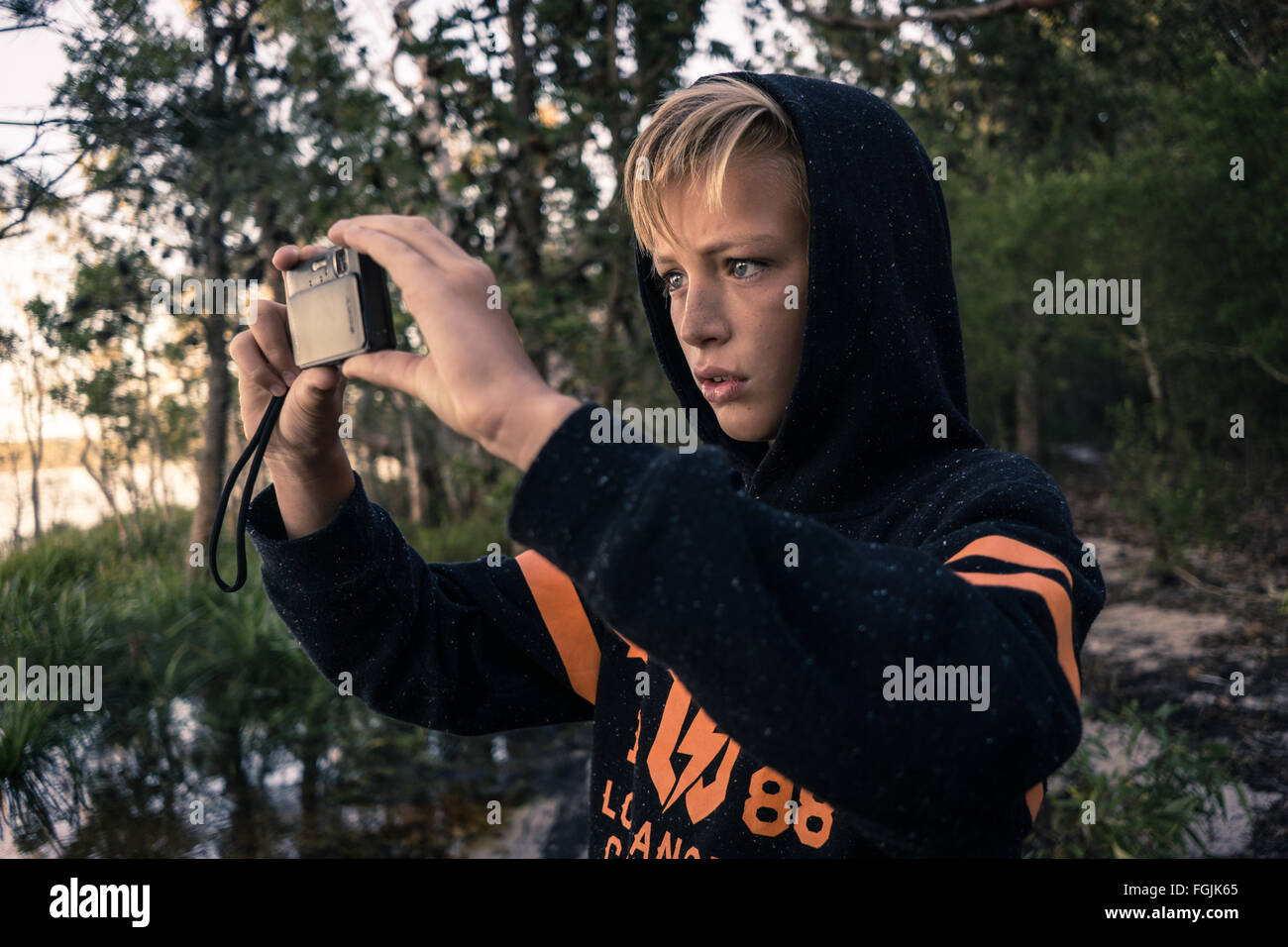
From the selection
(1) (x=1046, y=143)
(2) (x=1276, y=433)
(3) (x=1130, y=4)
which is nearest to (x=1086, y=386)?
(1) (x=1046, y=143)

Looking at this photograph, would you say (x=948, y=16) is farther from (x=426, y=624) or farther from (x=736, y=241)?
(x=426, y=624)

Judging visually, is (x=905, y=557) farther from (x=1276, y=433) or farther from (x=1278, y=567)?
(x=1276, y=433)

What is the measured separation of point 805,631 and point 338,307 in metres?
0.63

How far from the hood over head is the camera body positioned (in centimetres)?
55

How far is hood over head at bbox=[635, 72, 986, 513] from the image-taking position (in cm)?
123

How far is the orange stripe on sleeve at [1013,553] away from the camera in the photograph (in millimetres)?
940

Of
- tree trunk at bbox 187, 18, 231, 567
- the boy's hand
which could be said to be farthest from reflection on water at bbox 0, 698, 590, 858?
the boy's hand

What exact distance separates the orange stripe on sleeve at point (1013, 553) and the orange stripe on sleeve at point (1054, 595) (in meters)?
0.02

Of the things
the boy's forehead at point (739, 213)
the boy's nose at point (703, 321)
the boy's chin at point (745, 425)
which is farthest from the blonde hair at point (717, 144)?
the boy's chin at point (745, 425)

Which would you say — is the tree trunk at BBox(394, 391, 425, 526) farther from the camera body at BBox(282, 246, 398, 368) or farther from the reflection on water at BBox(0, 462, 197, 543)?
the camera body at BBox(282, 246, 398, 368)

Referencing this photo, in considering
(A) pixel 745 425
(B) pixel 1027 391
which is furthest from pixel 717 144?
(B) pixel 1027 391

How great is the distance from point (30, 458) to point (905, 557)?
4131 millimetres

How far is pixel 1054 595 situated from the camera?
0.91m

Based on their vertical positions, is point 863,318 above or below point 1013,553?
above
